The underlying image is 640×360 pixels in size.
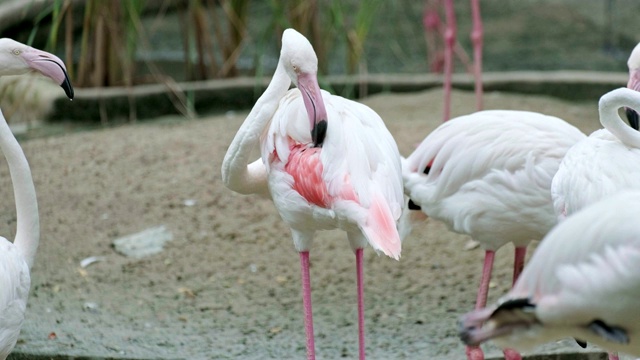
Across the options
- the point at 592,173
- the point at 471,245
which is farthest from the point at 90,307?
the point at 592,173

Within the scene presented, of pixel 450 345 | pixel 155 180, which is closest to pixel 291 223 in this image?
Result: pixel 450 345

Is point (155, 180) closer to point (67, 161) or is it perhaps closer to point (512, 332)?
point (67, 161)

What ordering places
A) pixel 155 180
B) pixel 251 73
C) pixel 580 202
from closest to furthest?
pixel 580 202 < pixel 155 180 < pixel 251 73

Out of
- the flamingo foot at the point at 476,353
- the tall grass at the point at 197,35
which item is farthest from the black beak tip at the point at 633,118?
the tall grass at the point at 197,35

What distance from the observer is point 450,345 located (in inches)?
165

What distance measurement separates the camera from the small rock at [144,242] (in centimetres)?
502

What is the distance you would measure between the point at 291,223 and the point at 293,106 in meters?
0.42

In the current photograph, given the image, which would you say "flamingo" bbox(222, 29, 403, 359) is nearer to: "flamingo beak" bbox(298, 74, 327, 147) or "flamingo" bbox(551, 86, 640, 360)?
"flamingo beak" bbox(298, 74, 327, 147)

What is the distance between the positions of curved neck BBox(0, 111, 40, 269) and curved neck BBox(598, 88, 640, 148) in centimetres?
198

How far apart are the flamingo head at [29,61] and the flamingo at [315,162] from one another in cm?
65

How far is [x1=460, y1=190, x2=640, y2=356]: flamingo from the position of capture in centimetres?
225

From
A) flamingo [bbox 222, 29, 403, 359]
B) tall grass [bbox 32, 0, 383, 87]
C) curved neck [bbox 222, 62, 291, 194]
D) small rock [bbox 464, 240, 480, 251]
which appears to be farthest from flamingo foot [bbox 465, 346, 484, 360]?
tall grass [bbox 32, 0, 383, 87]

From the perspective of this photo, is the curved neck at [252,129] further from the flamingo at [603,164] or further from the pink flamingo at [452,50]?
the pink flamingo at [452,50]

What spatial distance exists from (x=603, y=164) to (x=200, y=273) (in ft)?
7.01
